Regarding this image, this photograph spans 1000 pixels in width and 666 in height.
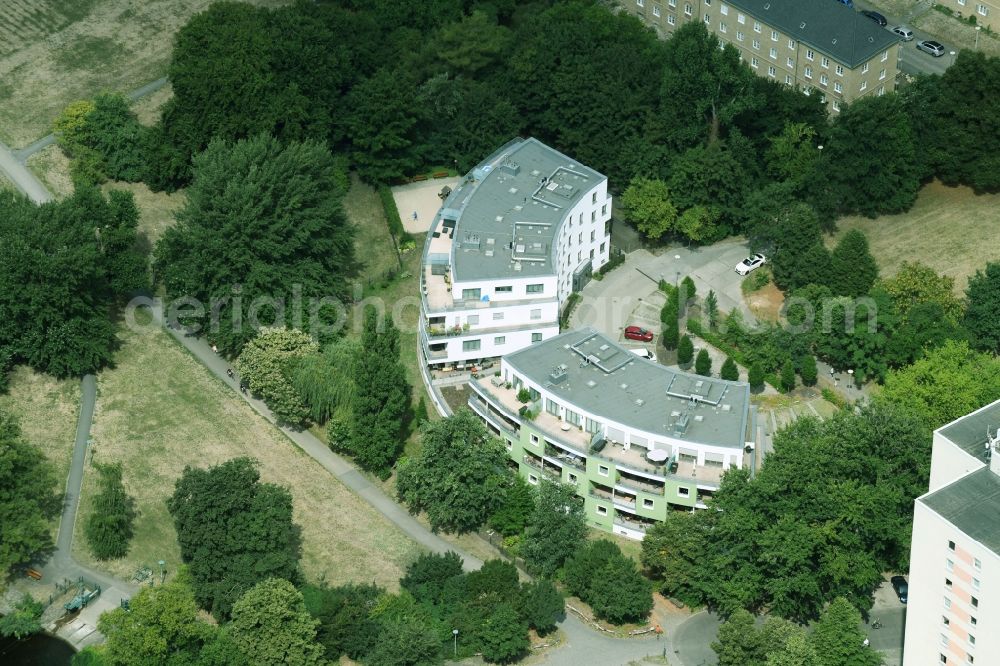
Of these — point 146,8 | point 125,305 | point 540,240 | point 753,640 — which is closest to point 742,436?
point 753,640

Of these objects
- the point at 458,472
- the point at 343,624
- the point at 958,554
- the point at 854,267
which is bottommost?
the point at 343,624

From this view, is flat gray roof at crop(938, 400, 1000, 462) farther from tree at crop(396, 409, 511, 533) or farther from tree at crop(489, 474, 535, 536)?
tree at crop(396, 409, 511, 533)

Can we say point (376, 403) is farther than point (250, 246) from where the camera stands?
No

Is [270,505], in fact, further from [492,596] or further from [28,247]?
[28,247]

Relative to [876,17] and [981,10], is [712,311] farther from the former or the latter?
[981,10]

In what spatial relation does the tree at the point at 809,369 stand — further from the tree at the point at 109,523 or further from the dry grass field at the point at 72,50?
the dry grass field at the point at 72,50

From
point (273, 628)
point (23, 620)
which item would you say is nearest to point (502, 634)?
point (273, 628)
